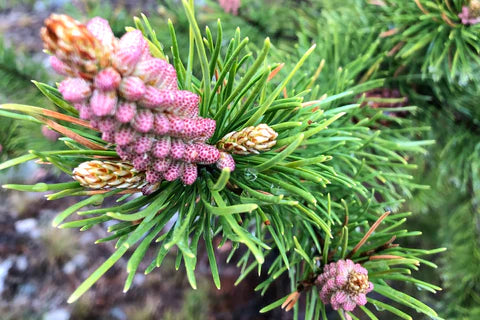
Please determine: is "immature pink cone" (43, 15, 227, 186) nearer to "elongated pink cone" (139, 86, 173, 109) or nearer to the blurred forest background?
"elongated pink cone" (139, 86, 173, 109)

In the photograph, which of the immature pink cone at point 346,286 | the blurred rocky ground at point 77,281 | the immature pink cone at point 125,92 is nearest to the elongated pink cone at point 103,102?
the immature pink cone at point 125,92

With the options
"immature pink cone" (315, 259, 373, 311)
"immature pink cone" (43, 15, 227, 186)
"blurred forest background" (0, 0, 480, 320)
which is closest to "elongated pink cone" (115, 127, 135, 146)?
"immature pink cone" (43, 15, 227, 186)

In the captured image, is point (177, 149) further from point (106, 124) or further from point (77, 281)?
point (77, 281)

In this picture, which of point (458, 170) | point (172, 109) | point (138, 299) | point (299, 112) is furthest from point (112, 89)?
point (138, 299)

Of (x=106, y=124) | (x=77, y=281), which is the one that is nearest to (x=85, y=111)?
(x=106, y=124)

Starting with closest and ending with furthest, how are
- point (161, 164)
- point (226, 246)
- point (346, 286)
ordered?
point (161, 164), point (346, 286), point (226, 246)

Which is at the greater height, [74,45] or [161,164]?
[74,45]

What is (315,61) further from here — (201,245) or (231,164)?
(201,245)
